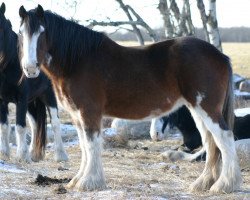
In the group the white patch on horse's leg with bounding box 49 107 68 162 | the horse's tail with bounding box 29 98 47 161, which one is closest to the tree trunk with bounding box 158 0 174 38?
the white patch on horse's leg with bounding box 49 107 68 162

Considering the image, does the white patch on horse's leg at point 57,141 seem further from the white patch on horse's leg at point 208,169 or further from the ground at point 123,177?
the white patch on horse's leg at point 208,169

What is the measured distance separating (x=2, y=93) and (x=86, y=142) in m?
2.58

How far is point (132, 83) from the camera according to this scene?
6539mm

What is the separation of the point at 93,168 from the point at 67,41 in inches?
59.1

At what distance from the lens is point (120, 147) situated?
454 inches

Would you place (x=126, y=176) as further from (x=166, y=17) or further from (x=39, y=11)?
(x=166, y=17)

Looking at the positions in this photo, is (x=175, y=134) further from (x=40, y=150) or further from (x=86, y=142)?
(x=86, y=142)

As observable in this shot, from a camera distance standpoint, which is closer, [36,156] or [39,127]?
[36,156]

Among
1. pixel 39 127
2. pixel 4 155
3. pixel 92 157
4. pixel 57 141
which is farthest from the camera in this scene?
pixel 57 141

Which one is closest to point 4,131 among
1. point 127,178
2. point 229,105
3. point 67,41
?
point 127,178

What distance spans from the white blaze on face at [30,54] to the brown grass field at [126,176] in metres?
1.34

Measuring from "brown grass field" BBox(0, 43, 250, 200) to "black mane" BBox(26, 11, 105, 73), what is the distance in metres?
1.44

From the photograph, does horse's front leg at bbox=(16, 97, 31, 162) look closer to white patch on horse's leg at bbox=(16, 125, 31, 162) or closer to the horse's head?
white patch on horse's leg at bbox=(16, 125, 31, 162)

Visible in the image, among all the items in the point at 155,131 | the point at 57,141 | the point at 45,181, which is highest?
the point at 57,141
